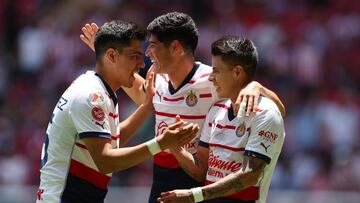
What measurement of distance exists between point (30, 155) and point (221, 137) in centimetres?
986

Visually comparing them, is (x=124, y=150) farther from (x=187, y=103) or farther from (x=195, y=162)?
(x=187, y=103)

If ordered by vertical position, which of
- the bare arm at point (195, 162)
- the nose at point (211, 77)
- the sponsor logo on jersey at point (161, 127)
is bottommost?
the bare arm at point (195, 162)

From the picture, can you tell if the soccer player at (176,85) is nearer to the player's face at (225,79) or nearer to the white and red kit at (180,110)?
the white and red kit at (180,110)

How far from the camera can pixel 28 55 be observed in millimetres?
18766

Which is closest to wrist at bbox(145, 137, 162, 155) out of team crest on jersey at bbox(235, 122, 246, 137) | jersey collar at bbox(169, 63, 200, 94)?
team crest on jersey at bbox(235, 122, 246, 137)

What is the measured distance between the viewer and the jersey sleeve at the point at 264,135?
745cm

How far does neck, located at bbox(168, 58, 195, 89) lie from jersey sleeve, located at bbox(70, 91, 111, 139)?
3.39 ft

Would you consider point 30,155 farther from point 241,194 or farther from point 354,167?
point 241,194

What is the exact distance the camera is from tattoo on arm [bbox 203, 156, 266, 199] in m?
7.45

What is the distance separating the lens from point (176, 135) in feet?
24.3

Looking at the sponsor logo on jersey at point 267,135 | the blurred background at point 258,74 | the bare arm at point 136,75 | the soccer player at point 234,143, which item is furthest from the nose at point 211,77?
the blurred background at point 258,74

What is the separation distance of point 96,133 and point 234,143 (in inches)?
42.3

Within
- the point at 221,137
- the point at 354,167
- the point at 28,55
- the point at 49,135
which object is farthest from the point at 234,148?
the point at 28,55

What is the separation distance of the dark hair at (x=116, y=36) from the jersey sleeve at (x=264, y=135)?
1181mm
